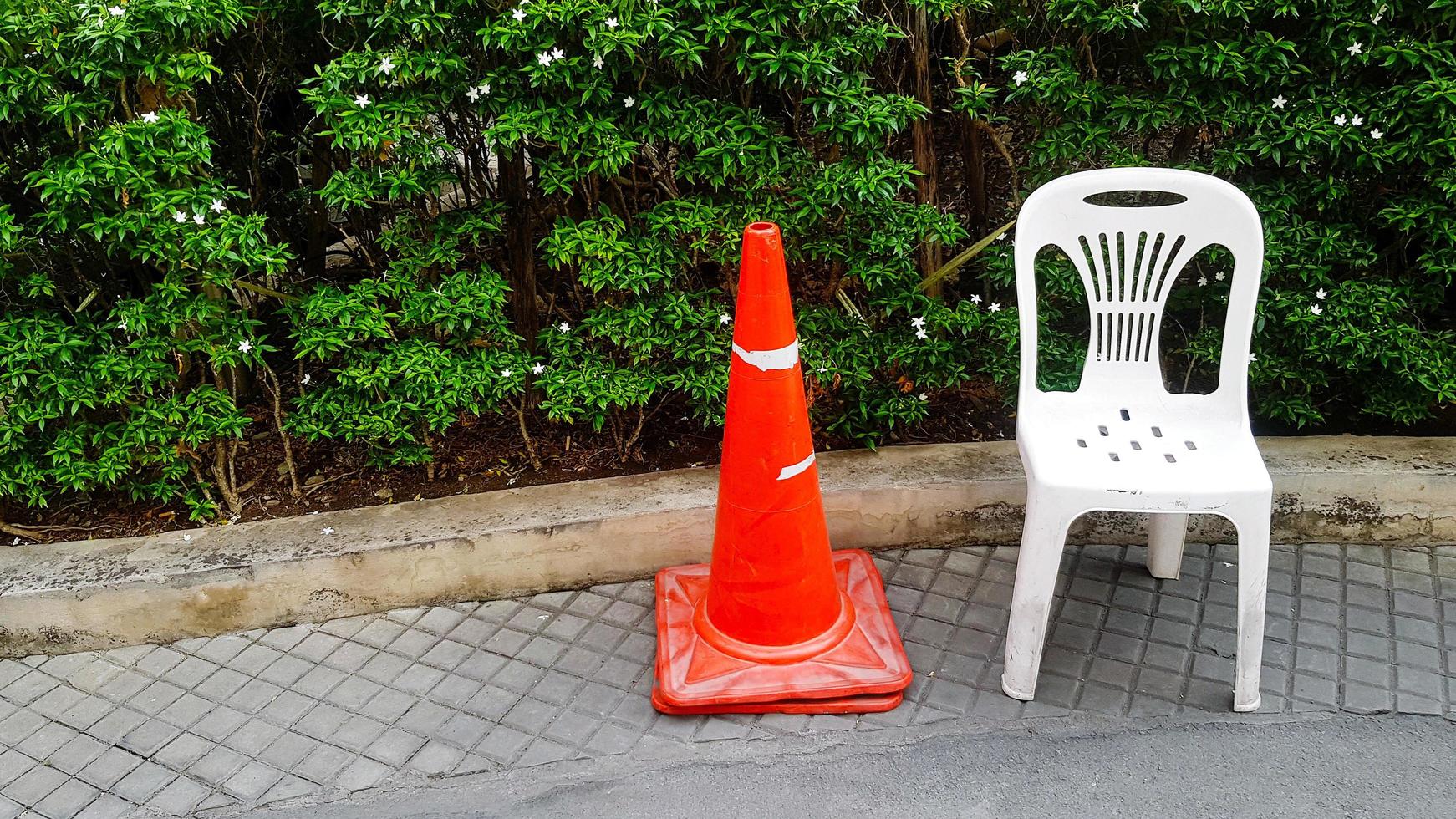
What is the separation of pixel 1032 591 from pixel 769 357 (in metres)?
1.03

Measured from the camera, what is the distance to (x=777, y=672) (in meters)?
3.33

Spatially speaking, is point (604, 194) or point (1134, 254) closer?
point (1134, 254)

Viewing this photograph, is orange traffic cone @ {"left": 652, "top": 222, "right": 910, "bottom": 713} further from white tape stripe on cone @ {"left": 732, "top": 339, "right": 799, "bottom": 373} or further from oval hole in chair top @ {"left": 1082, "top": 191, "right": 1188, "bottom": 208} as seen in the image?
oval hole in chair top @ {"left": 1082, "top": 191, "right": 1188, "bottom": 208}

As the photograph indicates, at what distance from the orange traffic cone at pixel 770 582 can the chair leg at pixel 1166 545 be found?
3.31 feet

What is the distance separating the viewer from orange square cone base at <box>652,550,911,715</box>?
326 centimetres

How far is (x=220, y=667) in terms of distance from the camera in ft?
11.7

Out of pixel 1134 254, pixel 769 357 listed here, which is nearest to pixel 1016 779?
pixel 769 357

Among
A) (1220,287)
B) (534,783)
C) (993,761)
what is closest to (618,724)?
(534,783)

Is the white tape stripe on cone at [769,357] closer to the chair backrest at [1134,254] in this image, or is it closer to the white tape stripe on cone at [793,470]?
the white tape stripe on cone at [793,470]

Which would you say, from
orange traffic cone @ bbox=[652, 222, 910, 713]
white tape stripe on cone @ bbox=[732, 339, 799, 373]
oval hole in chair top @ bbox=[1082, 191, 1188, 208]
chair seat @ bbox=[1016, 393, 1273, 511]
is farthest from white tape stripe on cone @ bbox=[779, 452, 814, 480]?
oval hole in chair top @ bbox=[1082, 191, 1188, 208]

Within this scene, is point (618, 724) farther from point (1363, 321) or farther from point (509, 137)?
point (1363, 321)

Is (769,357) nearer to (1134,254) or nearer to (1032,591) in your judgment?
(1032,591)

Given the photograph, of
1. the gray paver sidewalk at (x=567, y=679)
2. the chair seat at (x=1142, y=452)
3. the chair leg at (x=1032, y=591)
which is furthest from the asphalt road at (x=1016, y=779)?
the chair seat at (x=1142, y=452)

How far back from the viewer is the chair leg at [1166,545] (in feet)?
12.2
